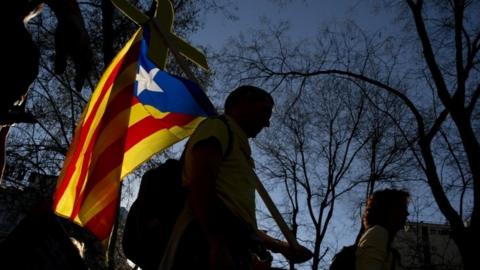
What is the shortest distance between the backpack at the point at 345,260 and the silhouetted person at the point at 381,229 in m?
0.06

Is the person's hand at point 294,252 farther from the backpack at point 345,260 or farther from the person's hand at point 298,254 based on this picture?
the backpack at point 345,260

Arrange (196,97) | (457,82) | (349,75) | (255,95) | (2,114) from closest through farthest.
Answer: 1. (2,114)
2. (255,95)
3. (196,97)
4. (457,82)
5. (349,75)

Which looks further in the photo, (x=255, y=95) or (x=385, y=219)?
A: (x=385, y=219)

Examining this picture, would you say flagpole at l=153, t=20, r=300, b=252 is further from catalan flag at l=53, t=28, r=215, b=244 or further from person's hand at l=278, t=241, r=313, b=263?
catalan flag at l=53, t=28, r=215, b=244

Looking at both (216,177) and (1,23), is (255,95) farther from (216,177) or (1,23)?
(1,23)

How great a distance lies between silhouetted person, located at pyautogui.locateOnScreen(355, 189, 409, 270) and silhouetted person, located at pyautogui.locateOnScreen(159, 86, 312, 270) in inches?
41.0

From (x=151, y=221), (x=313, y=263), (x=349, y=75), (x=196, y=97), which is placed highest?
(x=349, y=75)

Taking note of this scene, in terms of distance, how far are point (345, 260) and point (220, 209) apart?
64.6 inches

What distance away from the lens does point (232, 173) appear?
2.29 m

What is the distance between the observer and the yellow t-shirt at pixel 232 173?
2195 millimetres

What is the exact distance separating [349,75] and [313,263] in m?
7.26

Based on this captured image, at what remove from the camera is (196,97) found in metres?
3.22

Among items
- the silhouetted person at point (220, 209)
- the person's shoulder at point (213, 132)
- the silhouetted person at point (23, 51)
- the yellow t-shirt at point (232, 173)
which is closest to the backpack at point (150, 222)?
the silhouetted person at point (220, 209)

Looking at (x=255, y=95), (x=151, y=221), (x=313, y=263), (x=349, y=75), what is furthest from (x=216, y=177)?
(x=313, y=263)
